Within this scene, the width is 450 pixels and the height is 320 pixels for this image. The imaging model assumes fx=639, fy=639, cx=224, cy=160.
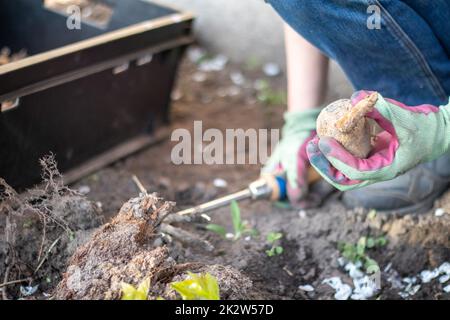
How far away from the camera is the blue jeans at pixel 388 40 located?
4.83ft

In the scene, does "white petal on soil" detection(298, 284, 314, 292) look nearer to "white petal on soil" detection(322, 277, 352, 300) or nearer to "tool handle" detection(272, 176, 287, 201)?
"white petal on soil" detection(322, 277, 352, 300)

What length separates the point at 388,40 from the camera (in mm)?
1501

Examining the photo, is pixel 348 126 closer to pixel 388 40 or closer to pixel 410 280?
pixel 388 40

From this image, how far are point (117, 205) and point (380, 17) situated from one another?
2.67 ft

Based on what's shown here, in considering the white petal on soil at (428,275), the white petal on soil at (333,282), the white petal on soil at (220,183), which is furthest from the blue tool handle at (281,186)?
the white petal on soil at (428,275)

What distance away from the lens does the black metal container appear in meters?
1.68

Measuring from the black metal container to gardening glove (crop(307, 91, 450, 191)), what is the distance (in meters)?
0.79

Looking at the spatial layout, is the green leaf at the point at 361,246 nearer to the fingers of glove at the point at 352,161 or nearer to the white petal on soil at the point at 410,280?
the white petal on soil at the point at 410,280

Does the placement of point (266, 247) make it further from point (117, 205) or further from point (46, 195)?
point (46, 195)

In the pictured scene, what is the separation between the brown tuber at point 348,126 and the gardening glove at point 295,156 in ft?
1.57

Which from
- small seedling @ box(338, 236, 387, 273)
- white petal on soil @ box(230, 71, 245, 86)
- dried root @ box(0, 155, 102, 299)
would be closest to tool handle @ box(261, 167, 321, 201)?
small seedling @ box(338, 236, 387, 273)

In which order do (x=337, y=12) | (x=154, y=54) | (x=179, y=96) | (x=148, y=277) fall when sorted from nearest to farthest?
(x=148, y=277)
(x=337, y=12)
(x=154, y=54)
(x=179, y=96)

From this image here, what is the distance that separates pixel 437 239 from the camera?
5.28ft

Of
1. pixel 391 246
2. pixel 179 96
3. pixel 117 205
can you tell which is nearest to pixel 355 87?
pixel 391 246
